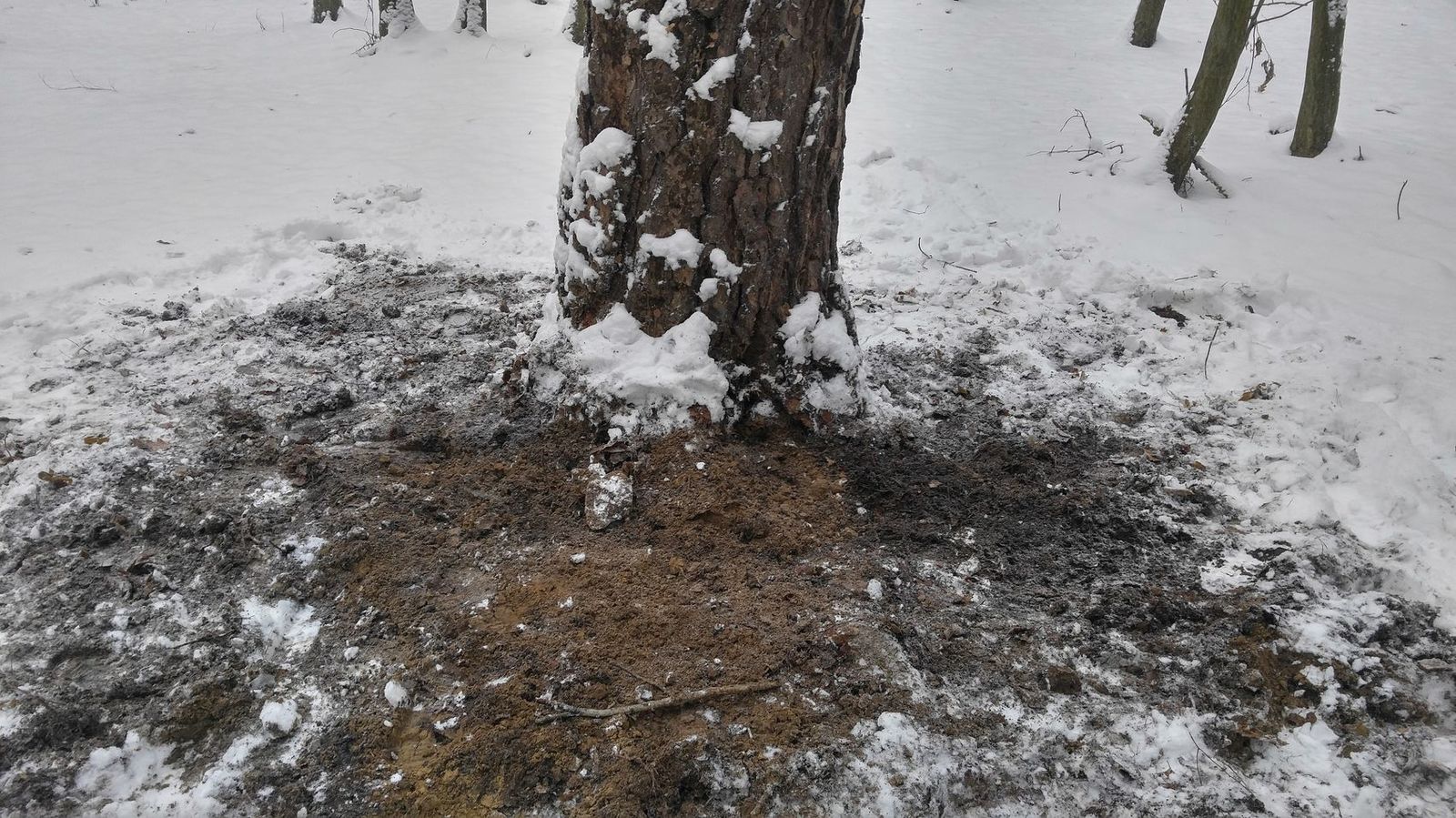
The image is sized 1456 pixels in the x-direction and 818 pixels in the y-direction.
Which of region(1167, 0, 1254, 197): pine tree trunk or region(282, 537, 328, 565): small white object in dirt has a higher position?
region(1167, 0, 1254, 197): pine tree trunk

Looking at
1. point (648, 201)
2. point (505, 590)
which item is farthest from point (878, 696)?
point (648, 201)

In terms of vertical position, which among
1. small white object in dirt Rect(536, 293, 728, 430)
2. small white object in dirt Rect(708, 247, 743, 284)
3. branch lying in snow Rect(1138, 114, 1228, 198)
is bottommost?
small white object in dirt Rect(536, 293, 728, 430)

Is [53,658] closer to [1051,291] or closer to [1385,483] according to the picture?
[1385,483]

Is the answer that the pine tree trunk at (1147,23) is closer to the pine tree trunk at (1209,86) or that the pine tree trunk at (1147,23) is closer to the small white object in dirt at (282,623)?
the pine tree trunk at (1209,86)

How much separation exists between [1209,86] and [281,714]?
6668mm

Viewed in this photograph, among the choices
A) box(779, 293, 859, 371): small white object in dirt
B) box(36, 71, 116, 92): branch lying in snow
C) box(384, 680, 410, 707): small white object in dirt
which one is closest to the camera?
box(384, 680, 410, 707): small white object in dirt

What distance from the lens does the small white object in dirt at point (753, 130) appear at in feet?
8.50

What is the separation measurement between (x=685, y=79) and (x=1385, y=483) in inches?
108

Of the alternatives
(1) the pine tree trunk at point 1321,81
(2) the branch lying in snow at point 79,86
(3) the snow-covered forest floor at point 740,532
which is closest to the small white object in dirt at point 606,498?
(3) the snow-covered forest floor at point 740,532

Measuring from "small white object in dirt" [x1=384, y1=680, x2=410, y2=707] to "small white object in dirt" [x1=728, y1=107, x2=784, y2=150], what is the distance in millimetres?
1911

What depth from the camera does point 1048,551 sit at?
2.56 metres

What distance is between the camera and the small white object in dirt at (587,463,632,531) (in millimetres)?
2564

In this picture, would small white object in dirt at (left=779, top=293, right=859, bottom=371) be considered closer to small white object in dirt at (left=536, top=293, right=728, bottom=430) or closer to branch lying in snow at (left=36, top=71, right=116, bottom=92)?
small white object in dirt at (left=536, top=293, right=728, bottom=430)

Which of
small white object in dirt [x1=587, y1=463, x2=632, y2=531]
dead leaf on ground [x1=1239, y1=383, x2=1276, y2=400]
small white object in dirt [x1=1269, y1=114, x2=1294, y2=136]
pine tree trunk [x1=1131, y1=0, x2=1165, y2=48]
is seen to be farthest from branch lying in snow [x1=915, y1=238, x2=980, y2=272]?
pine tree trunk [x1=1131, y1=0, x2=1165, y2=48]
